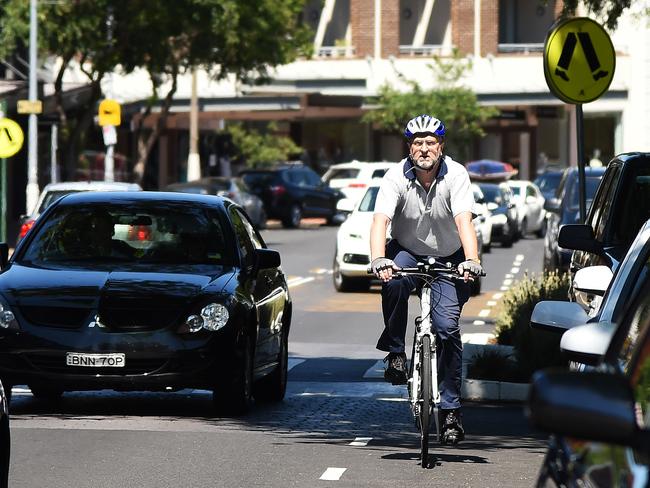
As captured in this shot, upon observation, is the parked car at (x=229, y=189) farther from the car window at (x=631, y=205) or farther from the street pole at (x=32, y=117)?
the car window at (x=631, y=205)

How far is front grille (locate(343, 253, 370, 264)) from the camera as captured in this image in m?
25.7

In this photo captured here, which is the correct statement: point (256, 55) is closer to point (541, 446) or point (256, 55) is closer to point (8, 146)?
point (8, 146)

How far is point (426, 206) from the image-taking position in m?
9.94

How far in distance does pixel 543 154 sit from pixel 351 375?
60689 millimetres

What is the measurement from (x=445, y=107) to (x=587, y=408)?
6443 cm

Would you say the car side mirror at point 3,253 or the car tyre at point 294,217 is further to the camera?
the car tyre at point 294,217

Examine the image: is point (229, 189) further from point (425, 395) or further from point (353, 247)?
point (425, 395)

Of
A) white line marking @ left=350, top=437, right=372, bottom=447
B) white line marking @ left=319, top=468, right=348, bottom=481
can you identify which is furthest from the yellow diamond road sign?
white line marking @ left=319, top=468, right=348, bottom=481

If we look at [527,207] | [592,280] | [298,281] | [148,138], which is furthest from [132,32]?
[592,280]

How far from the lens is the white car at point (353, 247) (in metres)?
25.5

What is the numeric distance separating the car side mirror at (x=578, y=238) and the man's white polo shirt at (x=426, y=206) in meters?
1.60

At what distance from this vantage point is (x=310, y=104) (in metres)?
66.2

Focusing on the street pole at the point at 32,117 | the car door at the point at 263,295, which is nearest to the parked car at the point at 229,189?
the street pole at the point at 32,117

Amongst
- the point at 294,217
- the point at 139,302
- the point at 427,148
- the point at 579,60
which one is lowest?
the point at 294,217
